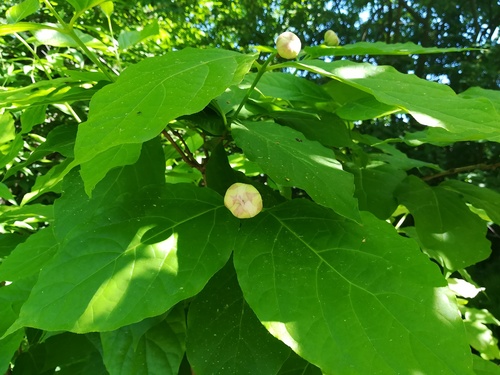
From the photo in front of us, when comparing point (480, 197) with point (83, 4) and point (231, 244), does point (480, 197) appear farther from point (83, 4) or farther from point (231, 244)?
point (83, 4)

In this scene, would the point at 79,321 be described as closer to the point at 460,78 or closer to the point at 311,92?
the point at 311,92

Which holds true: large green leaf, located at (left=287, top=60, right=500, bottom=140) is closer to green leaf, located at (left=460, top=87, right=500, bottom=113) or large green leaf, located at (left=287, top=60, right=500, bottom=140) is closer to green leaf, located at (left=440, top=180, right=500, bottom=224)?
green leaf, located at (left=460, top=87, right=500, bottom=113)

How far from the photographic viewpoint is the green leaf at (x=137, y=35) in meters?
0.96

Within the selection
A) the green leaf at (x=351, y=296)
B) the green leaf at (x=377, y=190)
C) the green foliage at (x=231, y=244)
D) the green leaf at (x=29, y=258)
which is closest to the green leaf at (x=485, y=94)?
the green foliage at (x=231, y=244)

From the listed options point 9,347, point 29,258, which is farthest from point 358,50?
point 9,347

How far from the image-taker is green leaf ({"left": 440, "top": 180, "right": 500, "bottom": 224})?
758 millimetres

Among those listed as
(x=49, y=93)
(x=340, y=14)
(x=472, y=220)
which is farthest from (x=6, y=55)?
(x=472, y=220)

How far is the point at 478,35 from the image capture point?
4.20 meters

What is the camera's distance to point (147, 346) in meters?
0.55

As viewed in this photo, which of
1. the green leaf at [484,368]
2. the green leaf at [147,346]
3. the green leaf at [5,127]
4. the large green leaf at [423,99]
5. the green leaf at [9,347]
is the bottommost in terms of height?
the green leaf at [484,368]

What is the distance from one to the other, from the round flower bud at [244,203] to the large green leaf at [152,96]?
0.13m

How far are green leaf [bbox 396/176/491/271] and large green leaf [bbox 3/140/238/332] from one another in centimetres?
33

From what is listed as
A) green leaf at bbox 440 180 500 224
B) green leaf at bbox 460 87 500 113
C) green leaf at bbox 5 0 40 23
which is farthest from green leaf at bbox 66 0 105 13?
green leaf at bbox 440 180 500 224

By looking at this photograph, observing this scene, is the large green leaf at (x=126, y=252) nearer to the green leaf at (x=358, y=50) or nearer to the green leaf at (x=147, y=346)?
the green leaf at (x=147, y=346)
